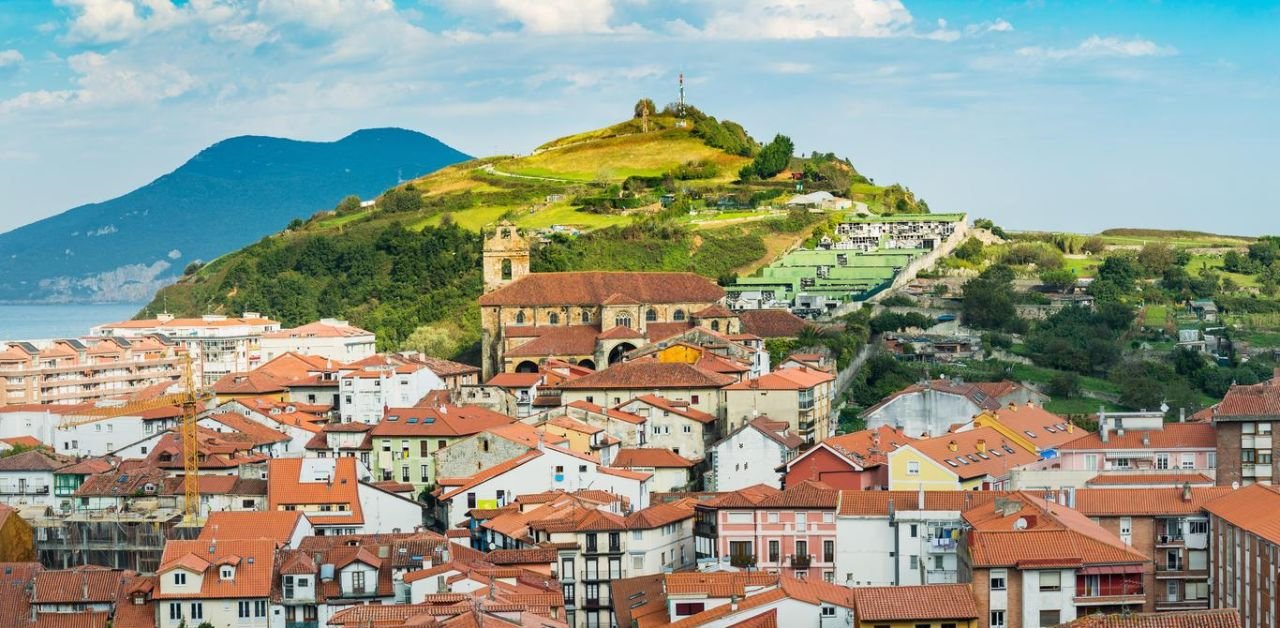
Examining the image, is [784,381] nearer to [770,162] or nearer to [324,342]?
[324,342]

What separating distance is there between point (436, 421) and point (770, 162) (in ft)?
197

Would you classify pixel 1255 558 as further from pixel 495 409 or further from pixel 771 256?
pixel 771 256

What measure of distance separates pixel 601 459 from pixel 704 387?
7100mm

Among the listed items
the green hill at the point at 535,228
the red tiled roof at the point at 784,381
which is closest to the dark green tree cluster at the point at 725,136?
the green hill at the point at 535,228

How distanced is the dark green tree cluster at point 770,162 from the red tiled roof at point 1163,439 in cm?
6305

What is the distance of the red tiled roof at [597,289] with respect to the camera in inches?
2997

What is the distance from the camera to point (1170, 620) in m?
33.2

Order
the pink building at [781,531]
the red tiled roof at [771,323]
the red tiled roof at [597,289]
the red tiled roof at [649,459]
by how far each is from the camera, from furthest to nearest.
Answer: the red tiled roof at [597,289]
the red tiled roof at [771,323]
the red tiled roof at [649,459]
the pink building at [781,531]

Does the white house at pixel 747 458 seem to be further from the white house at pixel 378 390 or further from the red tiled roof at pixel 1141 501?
the white house at pixel 378 390

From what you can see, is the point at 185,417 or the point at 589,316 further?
the point at 589,316

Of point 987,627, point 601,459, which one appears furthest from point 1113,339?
point 987,627

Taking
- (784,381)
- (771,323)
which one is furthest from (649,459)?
(771,323)

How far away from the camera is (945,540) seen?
41.8 metres

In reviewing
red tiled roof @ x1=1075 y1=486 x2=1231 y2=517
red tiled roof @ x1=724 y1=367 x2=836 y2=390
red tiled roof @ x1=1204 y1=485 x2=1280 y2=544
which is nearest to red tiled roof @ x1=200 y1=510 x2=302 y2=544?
red tiled roof @ x1=724 y1=367 x2=836 y2=390
